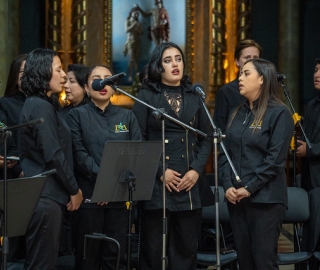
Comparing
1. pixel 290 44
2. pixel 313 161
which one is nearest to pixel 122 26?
pixel 290 44

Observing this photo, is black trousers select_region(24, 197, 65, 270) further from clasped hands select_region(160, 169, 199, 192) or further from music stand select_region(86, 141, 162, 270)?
clasped hands select_region(160, 169, 199, 192)

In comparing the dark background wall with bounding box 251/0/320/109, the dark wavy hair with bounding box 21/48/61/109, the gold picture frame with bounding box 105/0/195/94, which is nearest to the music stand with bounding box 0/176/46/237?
the dark wavy hair with bounding box 21/48/61/109

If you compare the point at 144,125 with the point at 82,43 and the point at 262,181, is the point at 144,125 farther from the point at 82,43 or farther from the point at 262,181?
the point at 82,43

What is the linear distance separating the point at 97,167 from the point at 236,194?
1.03 m

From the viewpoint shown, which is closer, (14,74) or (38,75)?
(38,75)

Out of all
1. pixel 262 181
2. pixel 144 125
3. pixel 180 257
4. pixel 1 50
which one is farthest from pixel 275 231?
pixel 1 50

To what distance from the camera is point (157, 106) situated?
604 centimetres

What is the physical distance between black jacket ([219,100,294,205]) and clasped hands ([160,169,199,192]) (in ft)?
0.85

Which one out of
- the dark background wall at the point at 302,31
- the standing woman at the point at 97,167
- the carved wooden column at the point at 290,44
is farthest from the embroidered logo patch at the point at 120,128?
the dark background wall at the point at 302,31

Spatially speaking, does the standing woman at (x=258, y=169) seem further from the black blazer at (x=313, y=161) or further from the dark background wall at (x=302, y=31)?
the dark background wall at (x=302, y=31)

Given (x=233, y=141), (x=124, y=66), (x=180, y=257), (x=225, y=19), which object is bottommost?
(x=180, y=257)

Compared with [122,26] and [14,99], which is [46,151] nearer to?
[14,99]

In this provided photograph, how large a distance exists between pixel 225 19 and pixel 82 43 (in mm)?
2486

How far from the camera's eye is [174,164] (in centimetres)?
597
